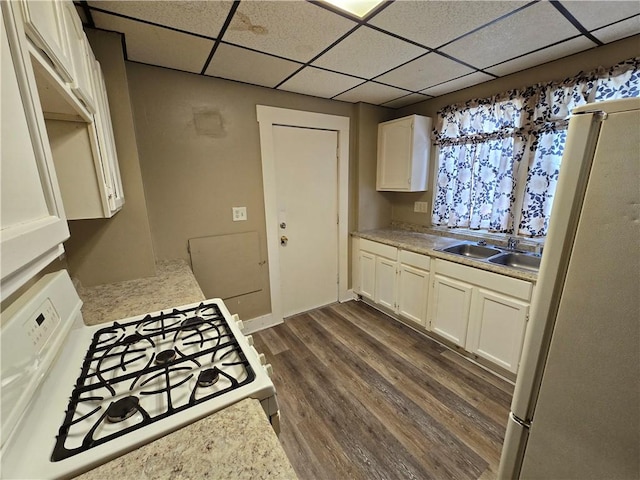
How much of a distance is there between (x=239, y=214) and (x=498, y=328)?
225 centimetres

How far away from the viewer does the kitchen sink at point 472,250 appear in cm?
238

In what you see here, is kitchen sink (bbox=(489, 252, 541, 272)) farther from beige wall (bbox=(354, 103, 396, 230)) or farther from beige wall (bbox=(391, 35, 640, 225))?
beige wall (bbox=(354, 103, 396, 230))

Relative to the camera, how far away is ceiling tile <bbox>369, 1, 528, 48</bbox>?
49.8 inches

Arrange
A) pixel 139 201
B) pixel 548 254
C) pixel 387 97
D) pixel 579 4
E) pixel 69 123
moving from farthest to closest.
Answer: pixel 387 97 → pixel 139 201 → pixel 579 4 → pixel 69 123 → pixel 548 254

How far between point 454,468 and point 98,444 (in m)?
1.61

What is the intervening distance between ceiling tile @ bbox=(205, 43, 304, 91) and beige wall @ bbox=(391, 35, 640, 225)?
1597 mm

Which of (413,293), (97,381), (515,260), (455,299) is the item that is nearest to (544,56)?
(515,260)

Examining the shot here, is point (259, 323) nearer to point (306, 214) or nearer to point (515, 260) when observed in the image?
point (306, 214)

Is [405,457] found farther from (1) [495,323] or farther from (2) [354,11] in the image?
(2) [354,11]

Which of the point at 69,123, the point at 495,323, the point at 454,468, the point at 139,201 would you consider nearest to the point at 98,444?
the point at 69,123

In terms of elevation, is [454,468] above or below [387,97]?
below

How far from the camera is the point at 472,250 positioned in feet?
8.25

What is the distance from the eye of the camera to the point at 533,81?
2061 millimetres

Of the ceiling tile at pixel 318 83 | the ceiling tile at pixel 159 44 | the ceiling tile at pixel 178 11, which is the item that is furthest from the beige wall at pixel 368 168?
the ceiling tile at pixel 178 11
